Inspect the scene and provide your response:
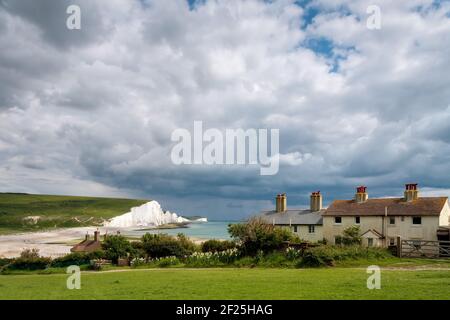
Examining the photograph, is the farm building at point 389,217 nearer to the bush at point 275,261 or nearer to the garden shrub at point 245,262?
the bush at point 275,261

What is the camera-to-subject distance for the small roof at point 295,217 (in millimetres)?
58156

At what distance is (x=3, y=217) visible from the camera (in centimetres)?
19338

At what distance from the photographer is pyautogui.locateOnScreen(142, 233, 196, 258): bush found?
42812mm

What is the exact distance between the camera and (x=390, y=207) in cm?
5084

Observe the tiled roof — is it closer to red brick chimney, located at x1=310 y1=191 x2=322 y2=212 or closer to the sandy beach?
the sandy beach

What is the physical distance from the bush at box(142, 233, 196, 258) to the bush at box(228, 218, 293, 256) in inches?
263

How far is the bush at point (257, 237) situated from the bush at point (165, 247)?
21.9 ft

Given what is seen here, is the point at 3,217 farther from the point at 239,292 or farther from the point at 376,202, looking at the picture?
the point at 239,292

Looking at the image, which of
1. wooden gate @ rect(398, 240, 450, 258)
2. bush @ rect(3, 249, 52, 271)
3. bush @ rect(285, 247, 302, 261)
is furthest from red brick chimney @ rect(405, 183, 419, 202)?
bush @ rect(3, 249, 52, 271)

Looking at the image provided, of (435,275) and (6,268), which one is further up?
(435,275)

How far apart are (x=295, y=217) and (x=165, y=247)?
23.9m

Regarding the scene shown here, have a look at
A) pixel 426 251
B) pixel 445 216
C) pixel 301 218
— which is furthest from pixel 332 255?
pixel 301 218

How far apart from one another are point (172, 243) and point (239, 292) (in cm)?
2648
